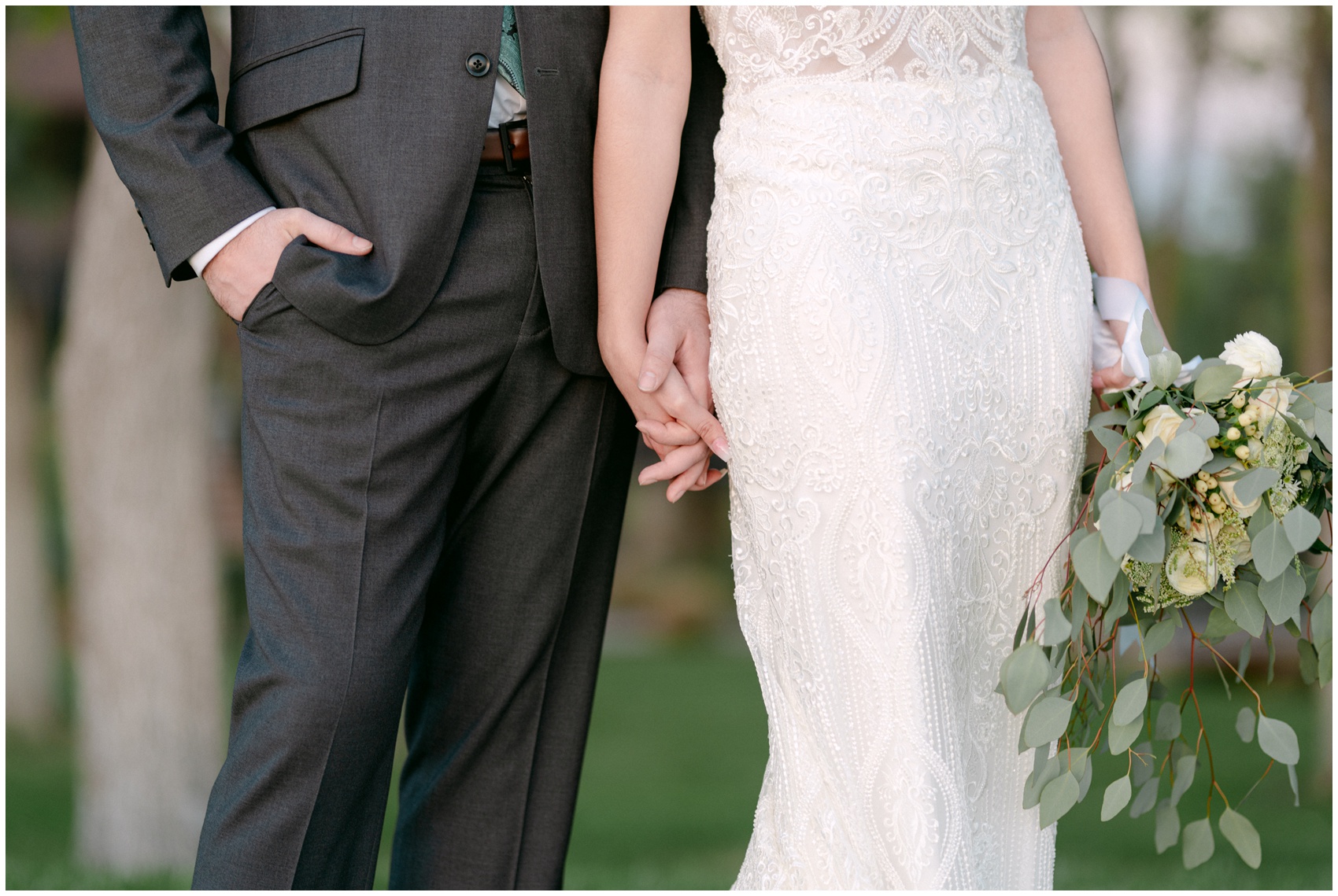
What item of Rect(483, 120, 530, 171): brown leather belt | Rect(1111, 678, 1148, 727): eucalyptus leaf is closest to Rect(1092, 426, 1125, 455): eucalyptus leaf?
Rect(1111, 678, 1148, 727): eucalyptus leaf

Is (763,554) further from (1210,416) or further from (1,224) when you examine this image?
(1,224)

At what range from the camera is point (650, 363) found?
5.99ft

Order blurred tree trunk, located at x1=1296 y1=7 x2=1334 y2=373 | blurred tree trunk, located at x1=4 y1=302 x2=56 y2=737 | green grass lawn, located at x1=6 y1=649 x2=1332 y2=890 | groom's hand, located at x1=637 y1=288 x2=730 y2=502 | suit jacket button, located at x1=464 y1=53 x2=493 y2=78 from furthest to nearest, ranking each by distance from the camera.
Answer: blurred tree trunk, located at x1=4 y1=302 x2=56 y2=737, blurred tree trunk, located at x1=1296 y1=7 x2=1334 y2=373, green grass lawn, located at x1=6 y1=649 x2=1332 y2=890, groom's hand, located at x1=637 y1=288 x2=730 y2=502, suit jacket button, located at x1=464 y1=53 x2=493 y2=78

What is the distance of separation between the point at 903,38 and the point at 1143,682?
1.01 m

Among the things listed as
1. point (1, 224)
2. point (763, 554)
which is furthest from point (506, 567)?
point (1, 224)

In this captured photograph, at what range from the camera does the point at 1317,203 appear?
5.40 meters

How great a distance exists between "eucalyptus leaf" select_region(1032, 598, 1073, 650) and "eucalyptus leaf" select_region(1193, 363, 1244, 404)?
360 millimetres

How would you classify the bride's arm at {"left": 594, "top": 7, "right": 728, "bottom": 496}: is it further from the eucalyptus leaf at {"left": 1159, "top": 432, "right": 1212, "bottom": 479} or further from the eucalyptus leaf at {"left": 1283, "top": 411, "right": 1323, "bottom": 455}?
the eucalyptus leaf at {"left": 1283, "top": 411, "right": 1323, "bottom": 455}

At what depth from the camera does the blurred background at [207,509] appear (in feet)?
14.1

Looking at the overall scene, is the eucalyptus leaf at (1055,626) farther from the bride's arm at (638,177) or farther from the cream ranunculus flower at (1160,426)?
the bride's arm at (638,177)

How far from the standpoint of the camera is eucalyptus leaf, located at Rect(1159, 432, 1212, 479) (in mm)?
1569

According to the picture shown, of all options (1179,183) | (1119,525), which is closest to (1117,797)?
(1119,525)

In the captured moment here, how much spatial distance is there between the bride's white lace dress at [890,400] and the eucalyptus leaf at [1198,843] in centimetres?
29

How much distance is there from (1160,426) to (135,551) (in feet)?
12.5
